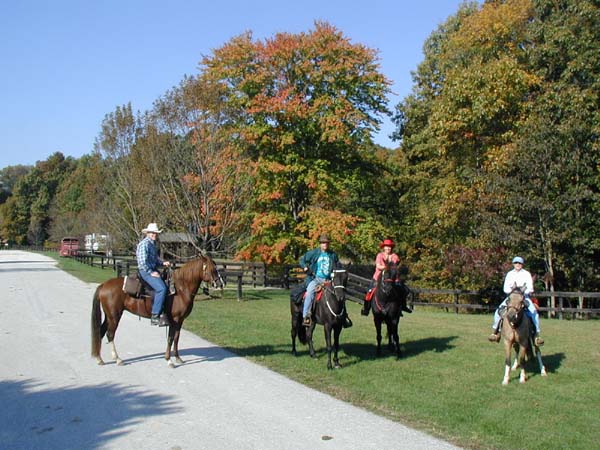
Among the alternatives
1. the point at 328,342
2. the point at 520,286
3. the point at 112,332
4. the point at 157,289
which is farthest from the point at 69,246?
the point at 520,286

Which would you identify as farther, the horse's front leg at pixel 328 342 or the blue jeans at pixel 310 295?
the blue jeans at pixel 310 295

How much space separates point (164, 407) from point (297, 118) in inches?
943

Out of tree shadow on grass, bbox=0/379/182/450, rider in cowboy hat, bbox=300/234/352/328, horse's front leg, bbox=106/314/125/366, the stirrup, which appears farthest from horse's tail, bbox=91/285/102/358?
the stirrup

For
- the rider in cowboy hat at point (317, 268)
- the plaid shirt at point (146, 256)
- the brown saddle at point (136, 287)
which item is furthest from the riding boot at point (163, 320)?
the rider in cowboy hat at point (317, 268)

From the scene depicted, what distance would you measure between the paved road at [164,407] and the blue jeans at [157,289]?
3.54 ft

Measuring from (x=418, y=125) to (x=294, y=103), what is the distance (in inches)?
495

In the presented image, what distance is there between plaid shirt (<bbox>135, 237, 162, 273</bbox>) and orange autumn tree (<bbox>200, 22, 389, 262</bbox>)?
712 inches

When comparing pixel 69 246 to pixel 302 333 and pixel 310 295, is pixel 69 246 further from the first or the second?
pixel 310 295

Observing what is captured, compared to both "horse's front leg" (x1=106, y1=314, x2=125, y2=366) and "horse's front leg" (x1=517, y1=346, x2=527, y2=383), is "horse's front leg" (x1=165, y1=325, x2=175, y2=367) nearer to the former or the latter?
"horse's front leg" (x1=106, y1=314, x2=125, y2=366)

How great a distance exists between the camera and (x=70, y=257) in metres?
74.8

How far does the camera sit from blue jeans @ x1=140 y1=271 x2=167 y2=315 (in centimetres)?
1122

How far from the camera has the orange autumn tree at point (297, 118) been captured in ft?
98.8

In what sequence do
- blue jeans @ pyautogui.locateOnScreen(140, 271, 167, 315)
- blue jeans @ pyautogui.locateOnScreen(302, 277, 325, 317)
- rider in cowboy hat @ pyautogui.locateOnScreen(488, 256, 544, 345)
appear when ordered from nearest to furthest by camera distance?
rider in cowboy hat @ pyautogui.locateOnScreen(488, 256, 544, 345)
blue jeans @ pyautogui.locateOnScreen(140, 271, 167, 315)
blue jeans @ pyautogui.locateOnScreen(302, 277, 325, 317)

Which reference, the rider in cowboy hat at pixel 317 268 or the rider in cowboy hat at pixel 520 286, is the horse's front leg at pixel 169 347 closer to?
the rider in cowboy hat at pixel 317 268
